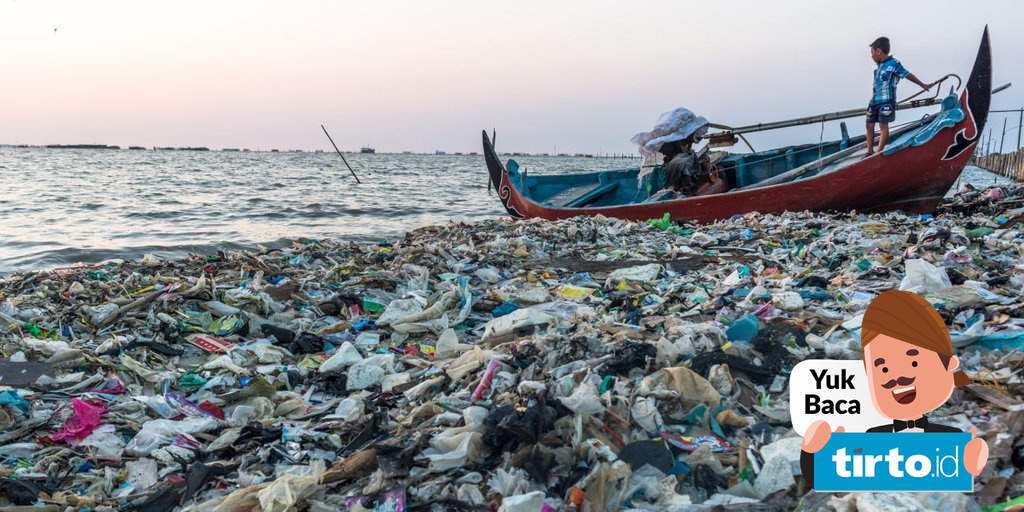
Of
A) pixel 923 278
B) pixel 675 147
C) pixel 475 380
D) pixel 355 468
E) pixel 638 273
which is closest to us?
pixel 355 468

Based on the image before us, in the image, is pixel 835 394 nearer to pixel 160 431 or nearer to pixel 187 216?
pixel 160 431

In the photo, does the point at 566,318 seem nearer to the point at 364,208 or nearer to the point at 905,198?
the point at 905,198

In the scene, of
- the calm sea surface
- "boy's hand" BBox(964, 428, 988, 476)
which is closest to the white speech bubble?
"boy's hand" BBox(964, 428, 988, 476)

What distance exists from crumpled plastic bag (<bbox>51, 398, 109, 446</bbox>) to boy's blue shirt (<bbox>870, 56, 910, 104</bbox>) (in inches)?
398

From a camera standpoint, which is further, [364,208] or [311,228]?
[364,208]

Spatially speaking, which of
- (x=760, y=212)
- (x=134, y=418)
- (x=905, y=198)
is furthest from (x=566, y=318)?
(x=905, y=198)

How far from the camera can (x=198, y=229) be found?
45.1ft

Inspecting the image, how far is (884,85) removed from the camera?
355 inches

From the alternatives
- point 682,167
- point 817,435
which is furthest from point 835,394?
point 682,167

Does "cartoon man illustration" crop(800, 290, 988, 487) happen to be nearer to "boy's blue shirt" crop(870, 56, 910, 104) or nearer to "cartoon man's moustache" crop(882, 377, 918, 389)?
"cartoon man's moustache" crop(882, 377, 918, 389)

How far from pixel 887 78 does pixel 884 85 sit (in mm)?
105

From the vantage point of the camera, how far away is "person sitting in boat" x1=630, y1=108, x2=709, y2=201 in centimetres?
1098

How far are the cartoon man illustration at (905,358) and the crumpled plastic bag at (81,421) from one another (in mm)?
3515

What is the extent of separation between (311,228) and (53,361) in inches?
419
